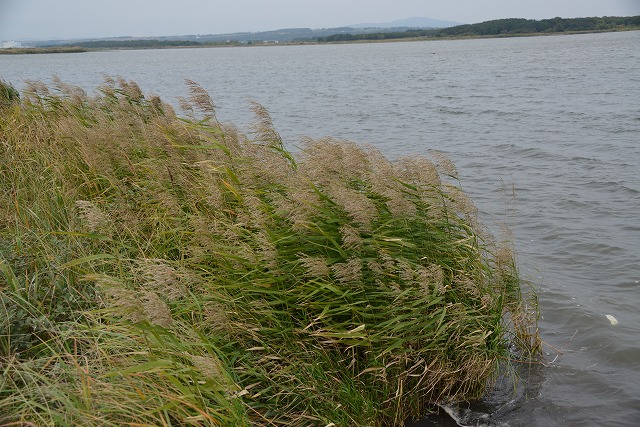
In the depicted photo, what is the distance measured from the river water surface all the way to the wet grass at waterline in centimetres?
73

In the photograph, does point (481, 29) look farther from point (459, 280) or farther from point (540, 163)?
point (459, 280)

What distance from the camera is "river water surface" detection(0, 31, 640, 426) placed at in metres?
5.46

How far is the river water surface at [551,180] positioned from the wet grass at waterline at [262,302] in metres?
0.73

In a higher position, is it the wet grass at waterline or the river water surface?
the wet grass at waterline

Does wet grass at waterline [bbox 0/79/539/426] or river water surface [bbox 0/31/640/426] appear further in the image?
river water surface [bbox 0/31/640/426]

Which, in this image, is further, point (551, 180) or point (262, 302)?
point (551, 180)

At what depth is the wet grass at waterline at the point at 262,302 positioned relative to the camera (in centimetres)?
341

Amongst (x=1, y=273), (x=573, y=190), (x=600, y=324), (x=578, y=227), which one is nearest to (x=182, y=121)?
(x=1, y=273)

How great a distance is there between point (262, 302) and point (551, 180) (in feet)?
34.4

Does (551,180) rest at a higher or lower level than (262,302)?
lower

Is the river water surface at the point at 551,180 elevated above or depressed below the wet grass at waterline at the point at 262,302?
below

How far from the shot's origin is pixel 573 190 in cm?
1229

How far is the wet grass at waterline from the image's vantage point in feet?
11.2

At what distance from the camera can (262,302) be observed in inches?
173
